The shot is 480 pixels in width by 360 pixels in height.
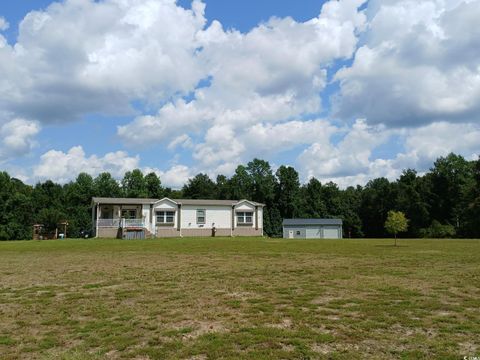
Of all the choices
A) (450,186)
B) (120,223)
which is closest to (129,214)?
(120,223)

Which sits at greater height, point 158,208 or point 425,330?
point 158,208

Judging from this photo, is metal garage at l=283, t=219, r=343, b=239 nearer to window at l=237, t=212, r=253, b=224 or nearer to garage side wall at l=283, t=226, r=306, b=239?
garage side wall at l=283, t=226, r=306, b=239

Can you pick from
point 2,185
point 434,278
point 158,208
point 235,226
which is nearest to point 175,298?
point 434,278

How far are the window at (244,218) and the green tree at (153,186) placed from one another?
3170 cm

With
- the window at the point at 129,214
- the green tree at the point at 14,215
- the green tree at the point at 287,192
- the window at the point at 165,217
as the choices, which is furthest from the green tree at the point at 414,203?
the green tree at the point at 14,215

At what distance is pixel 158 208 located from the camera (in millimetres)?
42688

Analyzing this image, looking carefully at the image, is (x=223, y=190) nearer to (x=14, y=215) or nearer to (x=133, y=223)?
(x=14, y=215)

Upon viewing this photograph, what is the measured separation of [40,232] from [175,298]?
42.8m

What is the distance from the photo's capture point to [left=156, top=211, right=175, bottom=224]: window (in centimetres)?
4278

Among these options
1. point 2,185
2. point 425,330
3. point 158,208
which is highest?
point 2,185

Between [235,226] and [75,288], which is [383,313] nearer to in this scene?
[75,288]

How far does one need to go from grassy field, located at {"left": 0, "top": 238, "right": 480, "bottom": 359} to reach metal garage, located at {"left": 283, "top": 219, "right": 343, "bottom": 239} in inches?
1821

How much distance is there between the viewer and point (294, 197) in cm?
7225

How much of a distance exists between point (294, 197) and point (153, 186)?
24.9 m
